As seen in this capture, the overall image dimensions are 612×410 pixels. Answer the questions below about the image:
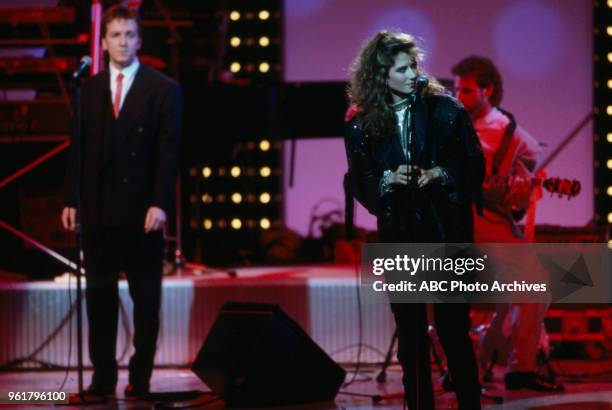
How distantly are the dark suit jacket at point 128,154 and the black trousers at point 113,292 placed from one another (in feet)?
0.32

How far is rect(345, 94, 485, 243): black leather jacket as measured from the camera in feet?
11.4

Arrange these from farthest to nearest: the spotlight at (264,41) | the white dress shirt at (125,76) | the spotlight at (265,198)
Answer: the spotlight at (265,198) → the spotlight at (264,41) → the white dress shirt at (125,76)

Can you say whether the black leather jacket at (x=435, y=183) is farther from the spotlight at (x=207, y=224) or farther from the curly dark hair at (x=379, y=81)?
the spotlight at (x=207, y=224)

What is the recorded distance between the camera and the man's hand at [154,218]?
456 cm

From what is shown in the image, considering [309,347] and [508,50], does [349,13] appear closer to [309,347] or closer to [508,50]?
[508,50]

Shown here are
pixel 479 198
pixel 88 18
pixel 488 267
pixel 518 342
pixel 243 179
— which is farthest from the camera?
pixel 243 179

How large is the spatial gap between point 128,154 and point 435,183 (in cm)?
173

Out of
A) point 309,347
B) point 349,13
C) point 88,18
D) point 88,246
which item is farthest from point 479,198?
point 349,13

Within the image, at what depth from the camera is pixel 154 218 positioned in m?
4.56

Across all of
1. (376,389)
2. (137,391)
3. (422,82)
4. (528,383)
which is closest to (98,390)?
(137,391)

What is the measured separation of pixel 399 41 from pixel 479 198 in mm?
604

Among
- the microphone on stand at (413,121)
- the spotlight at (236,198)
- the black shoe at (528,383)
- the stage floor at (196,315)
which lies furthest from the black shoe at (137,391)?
the spotlight at (236,198)

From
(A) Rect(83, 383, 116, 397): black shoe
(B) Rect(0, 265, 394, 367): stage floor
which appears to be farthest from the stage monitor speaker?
(B) Rect(0, 265, 394, 367): stage floor

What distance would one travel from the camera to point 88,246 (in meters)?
4.68
